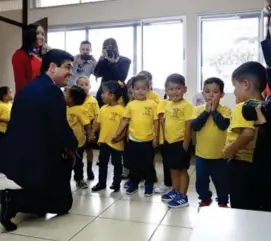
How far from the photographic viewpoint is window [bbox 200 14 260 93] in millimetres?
4738

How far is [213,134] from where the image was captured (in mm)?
2104

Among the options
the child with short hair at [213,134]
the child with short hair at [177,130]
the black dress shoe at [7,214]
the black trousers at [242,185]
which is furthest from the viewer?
the child with short hair at [177,130]

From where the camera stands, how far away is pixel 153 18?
511 centimetres

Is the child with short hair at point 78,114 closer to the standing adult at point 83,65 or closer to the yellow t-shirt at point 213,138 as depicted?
the standing adult at point 83,65

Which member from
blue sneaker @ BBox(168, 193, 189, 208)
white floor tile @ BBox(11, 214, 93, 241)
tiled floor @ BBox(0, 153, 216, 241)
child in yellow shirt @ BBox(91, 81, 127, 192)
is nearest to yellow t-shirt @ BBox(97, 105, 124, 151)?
child in yellow shirt @ BBox(91, 81, 127, 192)

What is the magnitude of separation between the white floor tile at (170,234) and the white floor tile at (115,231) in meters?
0.04

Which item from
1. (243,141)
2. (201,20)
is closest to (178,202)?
(243,141)

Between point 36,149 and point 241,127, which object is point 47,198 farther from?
point 241,127

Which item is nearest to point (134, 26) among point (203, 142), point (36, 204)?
point (203, 142)

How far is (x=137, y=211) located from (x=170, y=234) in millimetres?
430

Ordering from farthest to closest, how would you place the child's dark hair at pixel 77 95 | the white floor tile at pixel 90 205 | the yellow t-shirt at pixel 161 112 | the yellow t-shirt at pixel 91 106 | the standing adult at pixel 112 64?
the standing adult at pixel 112 64
the yellow t-shirt at pixel 91 106
the child's dark hair at pixel 77 95
the yellow t-shirt at pixel 161 112
the white floor tile at pixel 90 205

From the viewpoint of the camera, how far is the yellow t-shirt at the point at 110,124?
9.01 ft

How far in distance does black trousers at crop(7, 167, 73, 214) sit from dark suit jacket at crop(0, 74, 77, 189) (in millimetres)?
61

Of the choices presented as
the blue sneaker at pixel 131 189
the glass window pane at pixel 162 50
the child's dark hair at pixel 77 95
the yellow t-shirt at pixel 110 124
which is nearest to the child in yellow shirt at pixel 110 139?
the yellow t-shirt at pixel 110 124
